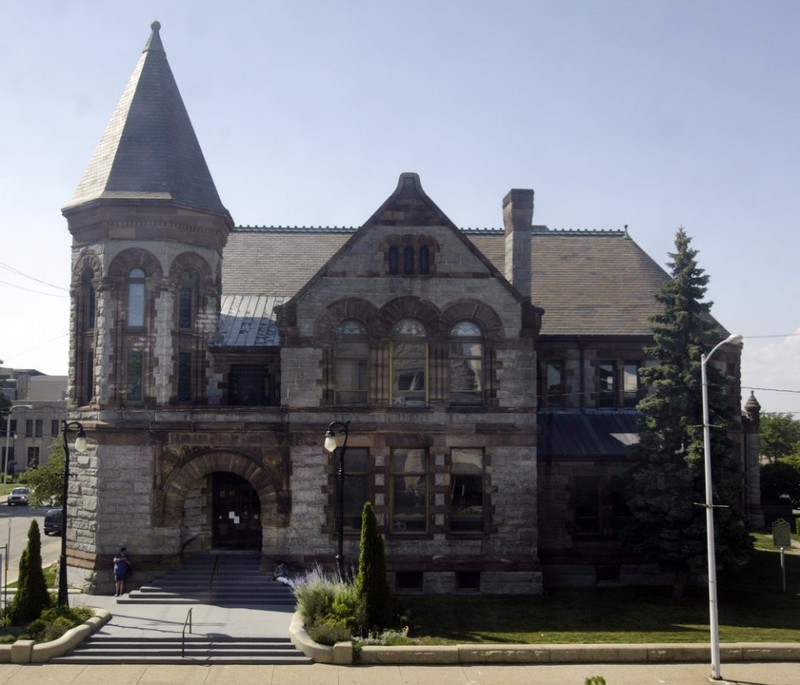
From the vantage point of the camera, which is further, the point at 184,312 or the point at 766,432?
the point at 766,432

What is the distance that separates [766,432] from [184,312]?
7219 cm

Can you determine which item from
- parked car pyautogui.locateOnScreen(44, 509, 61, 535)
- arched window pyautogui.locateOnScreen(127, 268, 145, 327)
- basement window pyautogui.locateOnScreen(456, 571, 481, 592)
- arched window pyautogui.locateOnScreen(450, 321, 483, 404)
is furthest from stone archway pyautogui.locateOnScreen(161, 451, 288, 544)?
parked car pyautogui.locateOnScreen(44, 509, 61, 535)

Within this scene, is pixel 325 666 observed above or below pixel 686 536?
below

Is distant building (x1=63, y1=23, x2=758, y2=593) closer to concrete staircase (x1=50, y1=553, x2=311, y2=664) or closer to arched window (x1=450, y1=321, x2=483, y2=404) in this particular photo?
arched window (x1=450, y1=321, x2=483, y2=404)

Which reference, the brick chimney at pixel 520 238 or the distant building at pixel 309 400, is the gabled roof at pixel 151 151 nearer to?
the distant building at pixel 309 400

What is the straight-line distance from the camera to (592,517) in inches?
1177

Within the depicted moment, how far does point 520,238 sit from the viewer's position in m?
30.3

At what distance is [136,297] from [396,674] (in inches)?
→ 614

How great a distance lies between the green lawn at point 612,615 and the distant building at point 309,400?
1.66 meters

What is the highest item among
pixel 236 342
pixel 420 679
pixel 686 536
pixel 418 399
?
pixel 236 342

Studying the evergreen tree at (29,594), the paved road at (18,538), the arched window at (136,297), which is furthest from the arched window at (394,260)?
the paved road at (18,538)

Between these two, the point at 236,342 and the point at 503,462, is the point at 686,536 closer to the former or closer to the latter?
the point at 503,462

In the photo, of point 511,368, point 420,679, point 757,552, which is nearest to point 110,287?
point 511,368

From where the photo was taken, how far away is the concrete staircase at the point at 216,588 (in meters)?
25.0
